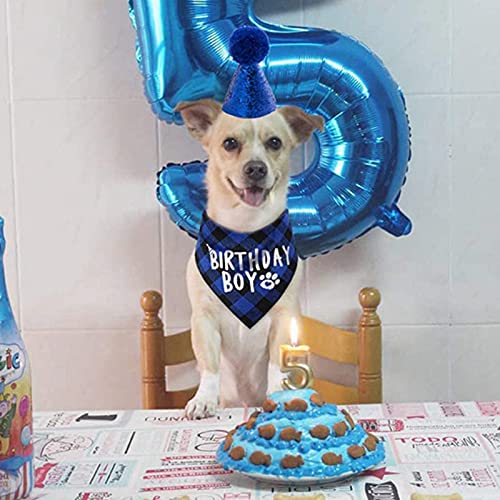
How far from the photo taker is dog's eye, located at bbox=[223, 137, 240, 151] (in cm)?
138

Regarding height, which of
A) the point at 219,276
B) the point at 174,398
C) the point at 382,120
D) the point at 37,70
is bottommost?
the point at 174,398

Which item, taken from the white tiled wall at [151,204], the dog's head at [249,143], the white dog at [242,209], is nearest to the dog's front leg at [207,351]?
the white dog at [242,209]

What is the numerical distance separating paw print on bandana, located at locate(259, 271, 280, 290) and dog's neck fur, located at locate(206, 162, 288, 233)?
0.08m

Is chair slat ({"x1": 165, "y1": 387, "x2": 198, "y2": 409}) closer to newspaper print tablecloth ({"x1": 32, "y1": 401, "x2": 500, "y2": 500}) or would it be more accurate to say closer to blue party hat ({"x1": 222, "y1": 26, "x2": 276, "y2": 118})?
newspaper print tablecloth ({"x1": 32, "y1": 401, "x2": 500, "y2": 500})

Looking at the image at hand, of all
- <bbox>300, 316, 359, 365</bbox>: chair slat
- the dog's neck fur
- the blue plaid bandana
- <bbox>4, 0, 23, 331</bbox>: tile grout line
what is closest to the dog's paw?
the blue plaid bandana

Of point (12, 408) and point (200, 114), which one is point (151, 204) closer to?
point (200, 114)

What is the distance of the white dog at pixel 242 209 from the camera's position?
4.49 feet

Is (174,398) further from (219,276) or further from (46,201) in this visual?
(46,201)

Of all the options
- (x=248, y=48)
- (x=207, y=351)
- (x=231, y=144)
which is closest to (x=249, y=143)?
(x=231, y=144)

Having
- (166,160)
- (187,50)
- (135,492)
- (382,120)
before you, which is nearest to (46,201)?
(166,160)

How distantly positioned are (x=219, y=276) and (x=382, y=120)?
41 centimetres

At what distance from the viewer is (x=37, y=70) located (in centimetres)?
172

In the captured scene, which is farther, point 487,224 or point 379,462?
point 487,224

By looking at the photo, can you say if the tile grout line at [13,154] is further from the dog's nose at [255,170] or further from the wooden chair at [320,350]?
the dog's nose at [255,170]
